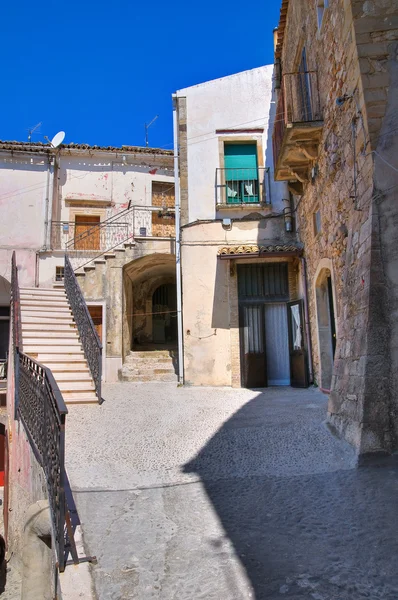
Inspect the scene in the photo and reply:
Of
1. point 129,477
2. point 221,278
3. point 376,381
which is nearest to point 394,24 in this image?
point 376,381

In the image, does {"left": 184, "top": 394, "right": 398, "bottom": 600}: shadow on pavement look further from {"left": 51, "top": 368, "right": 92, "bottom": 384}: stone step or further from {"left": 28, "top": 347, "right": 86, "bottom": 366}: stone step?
{"left": 28, "top": 347, "right": 86, "bottom": 366}: stone step

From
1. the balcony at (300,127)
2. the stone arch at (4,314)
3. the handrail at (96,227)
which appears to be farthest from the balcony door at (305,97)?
the stone arch at (4,314)

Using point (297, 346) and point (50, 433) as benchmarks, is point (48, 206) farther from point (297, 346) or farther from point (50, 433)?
point (50, 433)

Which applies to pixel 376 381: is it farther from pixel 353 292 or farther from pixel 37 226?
pixel 37 226

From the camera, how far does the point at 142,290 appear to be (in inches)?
658

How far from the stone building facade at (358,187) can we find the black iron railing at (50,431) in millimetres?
2747

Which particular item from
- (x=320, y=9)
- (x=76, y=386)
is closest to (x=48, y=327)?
(x=76, y=386)

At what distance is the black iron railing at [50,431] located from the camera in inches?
109

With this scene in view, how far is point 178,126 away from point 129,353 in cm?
720

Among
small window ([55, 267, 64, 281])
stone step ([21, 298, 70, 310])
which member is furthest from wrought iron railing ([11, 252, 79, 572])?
small window ([55, 267, 64, 281])

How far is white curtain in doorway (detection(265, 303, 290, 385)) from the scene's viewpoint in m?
11.1

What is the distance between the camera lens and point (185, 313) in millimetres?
11125

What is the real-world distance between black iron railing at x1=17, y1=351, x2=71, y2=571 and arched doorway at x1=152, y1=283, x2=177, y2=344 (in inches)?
442

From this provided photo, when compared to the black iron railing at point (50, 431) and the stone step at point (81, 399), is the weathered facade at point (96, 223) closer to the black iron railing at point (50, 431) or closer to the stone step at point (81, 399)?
the stone step at point (81, 399)
